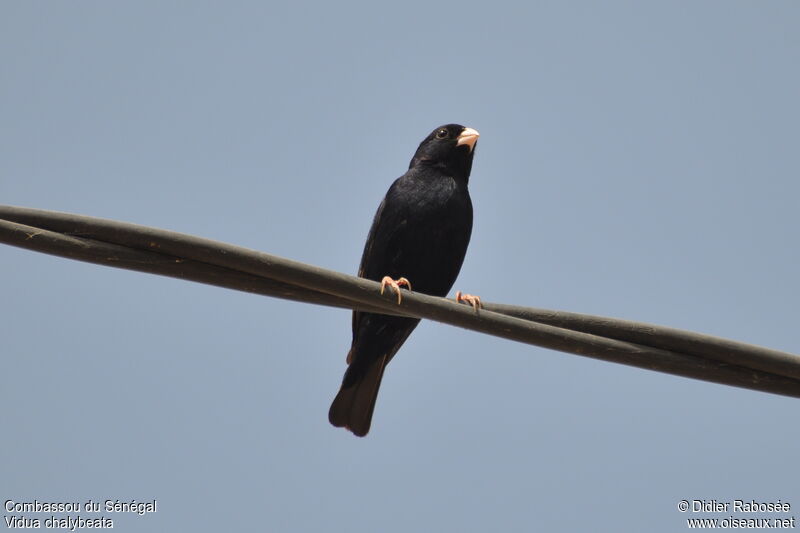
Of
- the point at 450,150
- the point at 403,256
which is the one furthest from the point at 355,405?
the point at 450,150

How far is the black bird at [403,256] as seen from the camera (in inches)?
207

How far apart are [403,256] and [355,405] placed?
0.89m

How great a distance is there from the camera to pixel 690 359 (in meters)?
2.87

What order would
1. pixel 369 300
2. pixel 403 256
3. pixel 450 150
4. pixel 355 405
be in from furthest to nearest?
pixel 450 150, pixel 403 256, pixel 355 405, pixel 369 300

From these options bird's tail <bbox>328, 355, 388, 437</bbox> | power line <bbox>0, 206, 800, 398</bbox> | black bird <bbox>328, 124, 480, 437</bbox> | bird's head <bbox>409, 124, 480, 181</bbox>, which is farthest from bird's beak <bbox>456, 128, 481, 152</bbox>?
power line <bbox>0, 206, 800, 398</bbox>

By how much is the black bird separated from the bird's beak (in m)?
0.22

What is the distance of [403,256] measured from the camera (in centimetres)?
544

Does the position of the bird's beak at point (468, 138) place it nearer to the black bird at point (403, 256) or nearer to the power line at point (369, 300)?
the black bird at point (403, 256)

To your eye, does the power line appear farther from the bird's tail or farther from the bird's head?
the bird's head

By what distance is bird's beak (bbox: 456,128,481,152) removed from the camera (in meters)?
6.16

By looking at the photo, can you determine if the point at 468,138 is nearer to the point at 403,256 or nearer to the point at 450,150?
the point at 450,150

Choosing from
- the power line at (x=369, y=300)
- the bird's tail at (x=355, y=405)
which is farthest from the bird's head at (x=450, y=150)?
the power line at (x=369, y=300)

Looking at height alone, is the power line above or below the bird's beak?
below

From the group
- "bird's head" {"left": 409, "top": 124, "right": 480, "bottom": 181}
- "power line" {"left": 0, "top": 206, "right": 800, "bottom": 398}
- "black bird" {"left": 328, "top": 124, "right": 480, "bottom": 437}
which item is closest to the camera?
"power line" {"left": 0, "top": 206, "right": 800, "bottom": 398}
